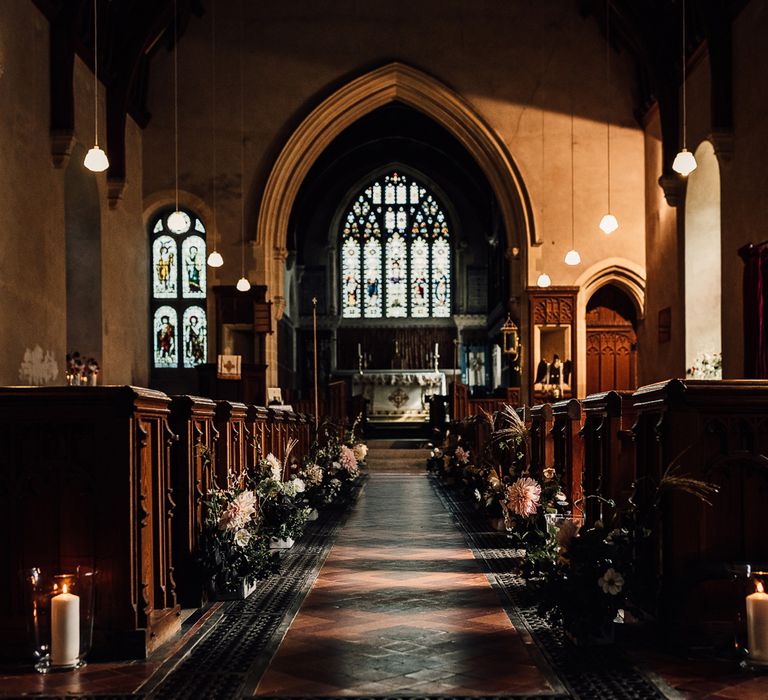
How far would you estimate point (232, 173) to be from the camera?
57.4 feet

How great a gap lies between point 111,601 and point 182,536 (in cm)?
99

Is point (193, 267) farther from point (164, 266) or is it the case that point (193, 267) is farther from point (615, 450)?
point (615, 450)

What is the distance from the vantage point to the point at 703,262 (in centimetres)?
1423

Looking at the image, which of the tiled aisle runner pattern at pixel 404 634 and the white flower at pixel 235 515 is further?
the white flower at pixel 235 515

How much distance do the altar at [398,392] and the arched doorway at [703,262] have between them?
8.91m

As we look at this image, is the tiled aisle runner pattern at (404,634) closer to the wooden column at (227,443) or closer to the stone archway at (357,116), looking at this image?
the wooden column at (227,443)

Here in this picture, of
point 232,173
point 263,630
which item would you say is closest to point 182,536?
point 263,630

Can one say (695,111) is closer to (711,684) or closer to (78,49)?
(78,49)

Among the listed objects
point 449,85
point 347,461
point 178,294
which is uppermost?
point 449,85

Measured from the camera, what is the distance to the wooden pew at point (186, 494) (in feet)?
15.8

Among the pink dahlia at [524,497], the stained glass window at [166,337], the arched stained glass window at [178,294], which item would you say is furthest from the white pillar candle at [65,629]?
the stained glass window at [166,337]

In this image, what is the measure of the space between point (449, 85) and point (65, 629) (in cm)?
1505

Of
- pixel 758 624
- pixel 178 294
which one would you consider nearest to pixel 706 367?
pixel 178 294

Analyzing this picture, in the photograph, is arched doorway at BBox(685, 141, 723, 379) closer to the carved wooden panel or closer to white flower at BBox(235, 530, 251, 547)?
the carved wooden panel
